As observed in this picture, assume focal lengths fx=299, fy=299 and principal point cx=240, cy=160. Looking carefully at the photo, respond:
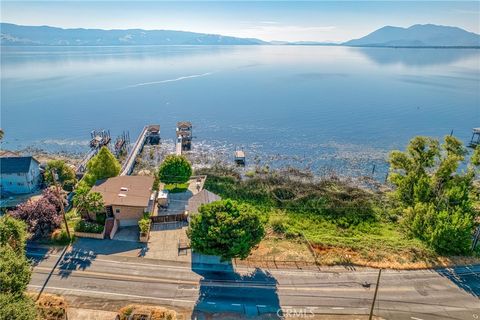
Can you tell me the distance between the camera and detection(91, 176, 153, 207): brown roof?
152 feet

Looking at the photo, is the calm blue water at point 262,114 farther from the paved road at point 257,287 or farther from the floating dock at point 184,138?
the paved road at point 257,287

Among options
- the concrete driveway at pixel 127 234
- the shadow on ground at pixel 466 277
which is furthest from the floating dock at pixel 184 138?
the shadow on ground at pixel 466 277

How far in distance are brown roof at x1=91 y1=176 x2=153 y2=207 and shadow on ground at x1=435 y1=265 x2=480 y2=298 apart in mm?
42843

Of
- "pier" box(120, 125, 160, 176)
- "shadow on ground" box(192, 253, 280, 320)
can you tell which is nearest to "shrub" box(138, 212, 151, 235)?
"shadow on ground" box(192, 253, 280, 320)

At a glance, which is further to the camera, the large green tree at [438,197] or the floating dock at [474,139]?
the floating dock at [474,139]

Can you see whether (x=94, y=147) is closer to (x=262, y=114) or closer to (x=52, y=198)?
(x=52, y=198)

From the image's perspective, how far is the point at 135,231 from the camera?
45.9 meters

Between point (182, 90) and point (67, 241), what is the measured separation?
135184mm

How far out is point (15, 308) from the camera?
23.7 meters

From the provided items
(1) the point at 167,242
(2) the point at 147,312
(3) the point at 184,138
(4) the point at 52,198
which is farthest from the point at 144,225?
(3) the point at 184,138

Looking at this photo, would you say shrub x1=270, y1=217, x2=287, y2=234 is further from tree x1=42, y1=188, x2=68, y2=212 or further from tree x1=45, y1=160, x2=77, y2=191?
tree x1=45, y1=160, x2=77, y2=191

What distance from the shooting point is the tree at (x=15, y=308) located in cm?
2298

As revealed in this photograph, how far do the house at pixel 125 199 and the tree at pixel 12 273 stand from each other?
17.7m

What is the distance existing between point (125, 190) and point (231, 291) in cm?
2509
